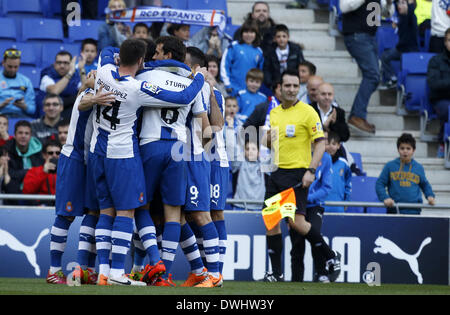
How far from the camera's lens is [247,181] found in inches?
458

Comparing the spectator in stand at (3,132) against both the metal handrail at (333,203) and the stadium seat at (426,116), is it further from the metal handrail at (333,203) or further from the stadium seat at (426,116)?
the stadium seat at (426,116)

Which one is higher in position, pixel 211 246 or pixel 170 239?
pixel 170 239

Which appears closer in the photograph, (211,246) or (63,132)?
(211,246)

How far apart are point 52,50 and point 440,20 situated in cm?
610

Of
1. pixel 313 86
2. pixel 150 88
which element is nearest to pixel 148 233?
pixel 150 88

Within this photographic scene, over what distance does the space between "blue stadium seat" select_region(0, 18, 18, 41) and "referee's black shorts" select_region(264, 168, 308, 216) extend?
20.9 feet

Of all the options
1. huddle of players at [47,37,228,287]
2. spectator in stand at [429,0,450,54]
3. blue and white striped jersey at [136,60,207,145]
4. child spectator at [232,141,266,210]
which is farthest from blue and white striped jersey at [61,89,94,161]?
spectator in stand at [429,0,450,54]

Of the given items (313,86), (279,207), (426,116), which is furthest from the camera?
(426,116)

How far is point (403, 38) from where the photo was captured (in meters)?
15.0

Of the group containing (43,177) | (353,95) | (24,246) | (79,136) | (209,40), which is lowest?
(24,246)

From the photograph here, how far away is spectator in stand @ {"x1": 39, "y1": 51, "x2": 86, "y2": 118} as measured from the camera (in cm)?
1284

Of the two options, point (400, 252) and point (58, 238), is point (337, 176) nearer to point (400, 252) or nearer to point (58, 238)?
point (400, 252)

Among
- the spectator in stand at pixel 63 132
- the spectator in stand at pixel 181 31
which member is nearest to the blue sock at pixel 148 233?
the spectator in stand at pixel 63 132
